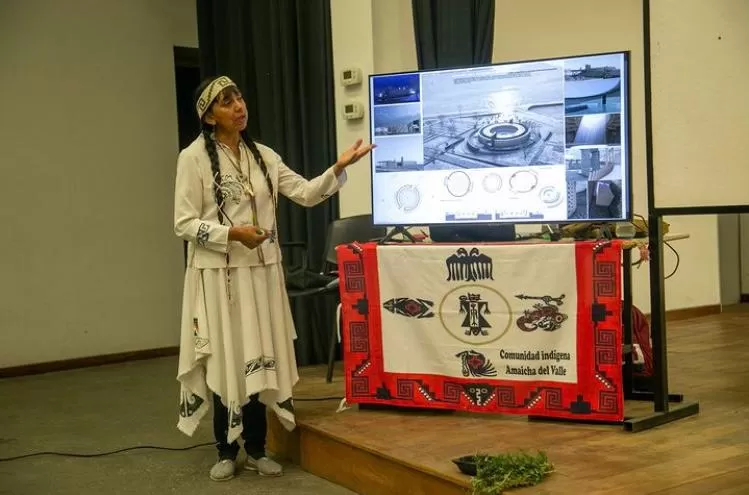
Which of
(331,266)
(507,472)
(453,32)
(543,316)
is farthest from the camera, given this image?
(331,266)

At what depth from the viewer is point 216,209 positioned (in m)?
2.91

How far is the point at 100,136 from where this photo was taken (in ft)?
18.7

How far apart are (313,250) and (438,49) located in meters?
1.37

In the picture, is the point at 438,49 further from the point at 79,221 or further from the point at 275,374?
the point at 79,221

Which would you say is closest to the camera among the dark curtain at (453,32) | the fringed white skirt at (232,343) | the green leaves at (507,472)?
the green leaves at (507,472)

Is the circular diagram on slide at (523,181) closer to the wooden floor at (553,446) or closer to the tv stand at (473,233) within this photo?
the tv stand at (473,233)

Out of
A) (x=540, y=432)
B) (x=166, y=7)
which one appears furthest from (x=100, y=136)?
(x=540, y=432)

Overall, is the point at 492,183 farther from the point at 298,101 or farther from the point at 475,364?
the point at 298,101

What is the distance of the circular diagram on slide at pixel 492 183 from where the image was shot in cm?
312

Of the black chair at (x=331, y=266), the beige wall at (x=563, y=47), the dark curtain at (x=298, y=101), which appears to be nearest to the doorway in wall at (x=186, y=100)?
the dark curtain at (x=298, y=101)

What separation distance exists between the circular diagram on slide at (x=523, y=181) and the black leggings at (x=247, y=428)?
3.83ft

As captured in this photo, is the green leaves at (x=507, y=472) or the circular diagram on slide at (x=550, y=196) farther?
the circular diagram on slide at (x=550, y=196)

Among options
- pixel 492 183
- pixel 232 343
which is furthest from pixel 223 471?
pixel 492 183

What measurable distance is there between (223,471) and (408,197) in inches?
46.4
